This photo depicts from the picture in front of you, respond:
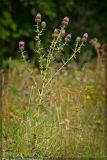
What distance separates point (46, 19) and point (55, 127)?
8915 millimetres

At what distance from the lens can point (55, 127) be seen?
5602 mm

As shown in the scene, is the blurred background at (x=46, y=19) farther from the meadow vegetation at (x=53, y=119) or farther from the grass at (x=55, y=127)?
the meadow vegetation at (x=53, y=119)

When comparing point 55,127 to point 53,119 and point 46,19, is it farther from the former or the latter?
point 46,19

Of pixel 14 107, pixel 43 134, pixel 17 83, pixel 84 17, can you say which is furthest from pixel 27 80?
pixel 84 17

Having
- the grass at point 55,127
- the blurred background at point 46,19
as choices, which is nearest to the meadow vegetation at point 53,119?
the grass at point 55,127

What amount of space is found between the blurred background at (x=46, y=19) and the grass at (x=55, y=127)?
6.13 meters

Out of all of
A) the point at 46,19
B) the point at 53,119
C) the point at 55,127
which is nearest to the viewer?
the point at 55,127

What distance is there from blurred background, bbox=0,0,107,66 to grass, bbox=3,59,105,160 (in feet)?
20.1

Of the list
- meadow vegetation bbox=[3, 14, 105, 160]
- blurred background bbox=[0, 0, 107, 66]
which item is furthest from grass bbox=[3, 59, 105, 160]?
→ blurred background bbox=[0, 0, 107, 66]

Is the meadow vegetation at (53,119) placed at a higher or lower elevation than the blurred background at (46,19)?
lower

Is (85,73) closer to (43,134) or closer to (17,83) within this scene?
(17,83)

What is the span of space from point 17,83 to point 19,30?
5.12 meters

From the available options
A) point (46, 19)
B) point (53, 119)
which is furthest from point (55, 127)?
point (46, 19)

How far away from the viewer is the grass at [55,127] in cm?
532
